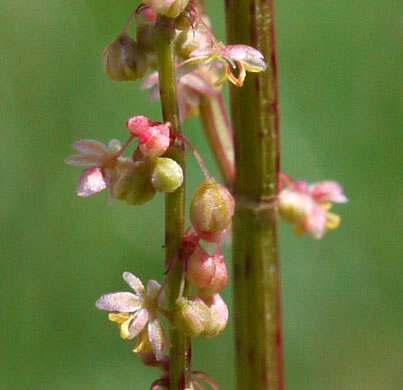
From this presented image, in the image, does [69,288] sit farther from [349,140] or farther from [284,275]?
[349,140]

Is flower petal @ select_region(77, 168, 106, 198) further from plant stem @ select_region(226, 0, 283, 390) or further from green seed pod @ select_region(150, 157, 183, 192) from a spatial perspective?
plant stem @ select_region(226, 0, 283, 390)

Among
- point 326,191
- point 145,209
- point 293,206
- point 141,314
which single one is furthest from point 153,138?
point 145,209

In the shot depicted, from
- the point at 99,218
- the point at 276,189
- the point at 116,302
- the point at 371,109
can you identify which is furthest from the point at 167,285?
the point at 371,109

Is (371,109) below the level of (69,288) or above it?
above

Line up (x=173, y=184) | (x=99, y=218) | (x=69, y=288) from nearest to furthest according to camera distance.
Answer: (x=173, y=184) → (x=69, y=288) → (x=99, y=218)

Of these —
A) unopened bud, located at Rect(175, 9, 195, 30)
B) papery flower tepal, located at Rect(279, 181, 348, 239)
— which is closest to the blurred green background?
papery flower tepal, located at Rect(279, 181, 348, 239)

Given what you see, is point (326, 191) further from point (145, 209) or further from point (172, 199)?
point (145, 209)

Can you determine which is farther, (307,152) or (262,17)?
(307,152)
